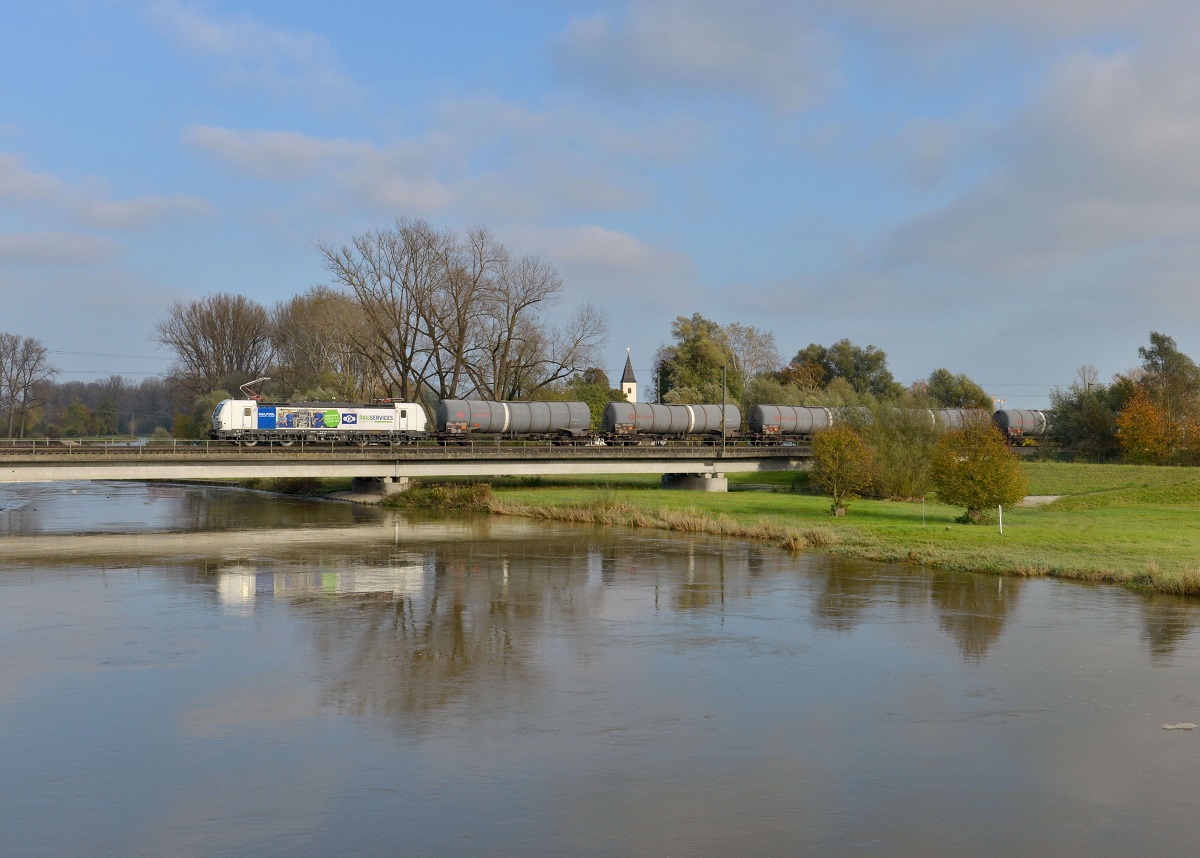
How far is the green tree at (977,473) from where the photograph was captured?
39906mm

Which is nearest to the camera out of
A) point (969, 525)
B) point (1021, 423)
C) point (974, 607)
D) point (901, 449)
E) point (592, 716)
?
point (592, 716)

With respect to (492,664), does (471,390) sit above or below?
above

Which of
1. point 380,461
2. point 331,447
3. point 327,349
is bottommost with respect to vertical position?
point 380,461

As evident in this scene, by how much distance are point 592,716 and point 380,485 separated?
4747 centimetres

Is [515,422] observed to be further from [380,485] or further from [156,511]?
[156,511]

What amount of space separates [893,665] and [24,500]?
205ft

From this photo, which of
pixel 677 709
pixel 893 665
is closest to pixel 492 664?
pixel 677 709

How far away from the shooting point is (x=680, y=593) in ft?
89.6

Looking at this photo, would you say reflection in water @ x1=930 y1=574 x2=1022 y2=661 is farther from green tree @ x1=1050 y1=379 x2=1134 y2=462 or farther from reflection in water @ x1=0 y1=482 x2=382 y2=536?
green tree @ x1=1050 y1=379 x2=1134 y2=462

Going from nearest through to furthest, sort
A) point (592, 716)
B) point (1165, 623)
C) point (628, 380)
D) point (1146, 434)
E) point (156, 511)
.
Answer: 1. point (592, 716)
2. point (1165, 623)
3. point (156, 511)
4. point (1146, 434)
5. point (628, 380)

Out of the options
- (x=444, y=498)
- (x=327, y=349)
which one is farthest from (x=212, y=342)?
(x=444, y=498)

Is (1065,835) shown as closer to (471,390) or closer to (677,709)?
(677,709)

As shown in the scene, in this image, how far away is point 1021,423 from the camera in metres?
83.8

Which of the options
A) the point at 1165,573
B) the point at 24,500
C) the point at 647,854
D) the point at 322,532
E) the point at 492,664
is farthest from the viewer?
the point at 24,500
